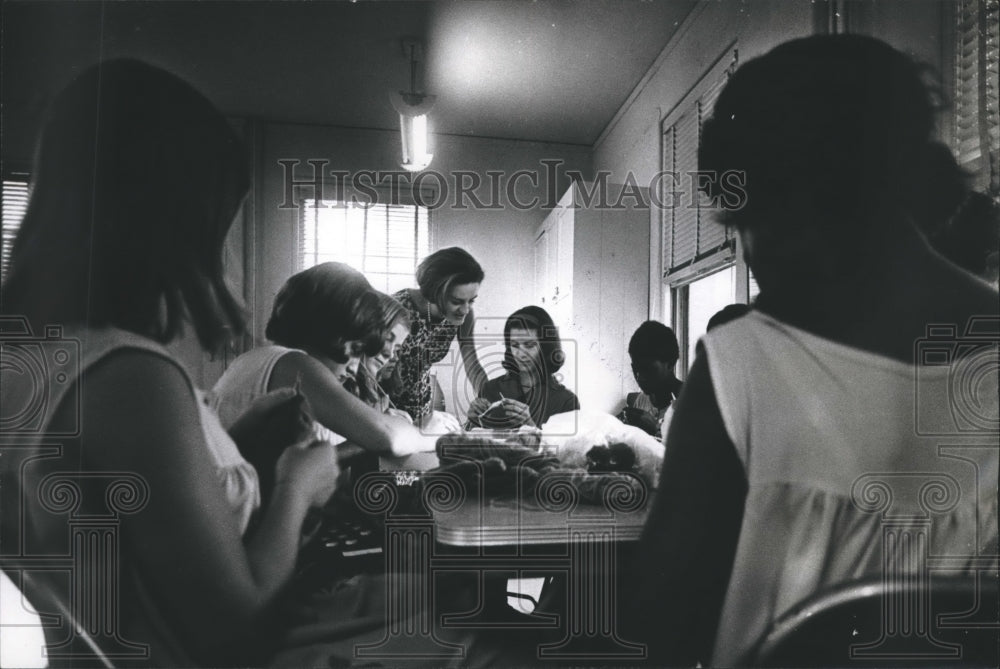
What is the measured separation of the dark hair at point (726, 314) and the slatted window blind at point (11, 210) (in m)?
1.36

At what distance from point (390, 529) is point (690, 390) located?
2.19 ft

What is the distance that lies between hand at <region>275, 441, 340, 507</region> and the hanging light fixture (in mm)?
600

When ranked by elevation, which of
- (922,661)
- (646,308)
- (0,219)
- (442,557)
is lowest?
(922,661)

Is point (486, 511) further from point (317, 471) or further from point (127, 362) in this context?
point (127, 362)

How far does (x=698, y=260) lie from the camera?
108 centimetres

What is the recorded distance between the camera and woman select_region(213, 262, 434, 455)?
3.47ft

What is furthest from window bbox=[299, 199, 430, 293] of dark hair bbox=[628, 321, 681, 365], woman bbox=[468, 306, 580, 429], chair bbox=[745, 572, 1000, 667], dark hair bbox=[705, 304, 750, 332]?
chair bbox=[745, 572, 1000, 667]

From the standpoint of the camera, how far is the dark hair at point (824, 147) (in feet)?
3.47

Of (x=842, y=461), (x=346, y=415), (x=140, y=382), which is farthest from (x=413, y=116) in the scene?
(x=842, y=461)

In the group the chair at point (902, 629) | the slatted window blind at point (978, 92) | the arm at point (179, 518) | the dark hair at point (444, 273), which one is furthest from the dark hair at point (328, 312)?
the slatted window blind at point (978, 92)

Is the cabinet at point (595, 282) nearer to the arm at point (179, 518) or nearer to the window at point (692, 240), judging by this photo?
the window at point (692, 240)

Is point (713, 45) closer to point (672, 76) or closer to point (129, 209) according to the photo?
point (672, 76)

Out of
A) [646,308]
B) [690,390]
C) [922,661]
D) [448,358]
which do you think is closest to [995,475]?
[922,661]

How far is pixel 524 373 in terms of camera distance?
1.08m
